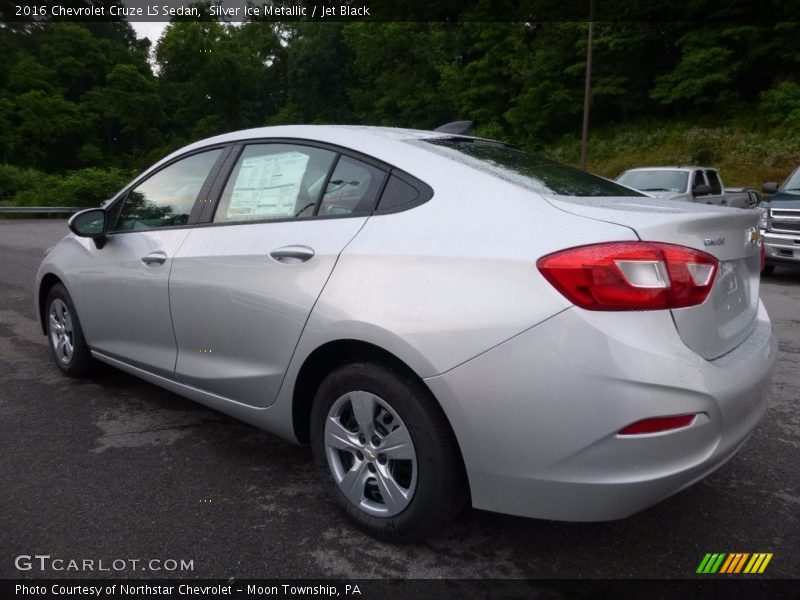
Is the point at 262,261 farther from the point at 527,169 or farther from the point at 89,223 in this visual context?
the point at 89,223

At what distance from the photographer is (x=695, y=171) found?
12.4 meters

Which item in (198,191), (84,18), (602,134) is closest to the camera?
(198,191)

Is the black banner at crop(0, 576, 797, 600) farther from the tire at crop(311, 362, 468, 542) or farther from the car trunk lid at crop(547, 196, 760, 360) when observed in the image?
the car trunk lid at crop(547, 196, 760, 360)

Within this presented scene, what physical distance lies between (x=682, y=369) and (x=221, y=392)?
2.00 m

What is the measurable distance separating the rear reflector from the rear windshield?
0.89m

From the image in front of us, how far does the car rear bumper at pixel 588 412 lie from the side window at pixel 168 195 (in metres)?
1.92

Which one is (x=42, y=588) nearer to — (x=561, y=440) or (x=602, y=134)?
(x=561, y=440)

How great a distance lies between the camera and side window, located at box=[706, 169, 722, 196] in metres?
13.0

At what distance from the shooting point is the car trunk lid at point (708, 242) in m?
2.03

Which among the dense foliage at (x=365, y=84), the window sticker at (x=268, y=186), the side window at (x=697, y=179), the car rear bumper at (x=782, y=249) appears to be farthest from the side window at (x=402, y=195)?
the dense foliage at (x=365, y=84)

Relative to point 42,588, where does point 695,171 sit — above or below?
above

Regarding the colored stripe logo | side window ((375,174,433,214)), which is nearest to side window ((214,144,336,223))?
side window ((375,174,433,214))

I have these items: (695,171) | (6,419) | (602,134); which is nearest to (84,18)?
(602,134)

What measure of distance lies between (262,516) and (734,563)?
1804mm
